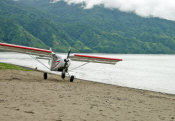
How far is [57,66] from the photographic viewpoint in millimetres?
18156

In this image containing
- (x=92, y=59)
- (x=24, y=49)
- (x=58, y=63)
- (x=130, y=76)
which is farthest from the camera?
(x=130, y=76)

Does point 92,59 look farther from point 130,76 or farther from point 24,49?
point 130,76

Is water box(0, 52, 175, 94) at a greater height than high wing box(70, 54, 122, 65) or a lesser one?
lesser

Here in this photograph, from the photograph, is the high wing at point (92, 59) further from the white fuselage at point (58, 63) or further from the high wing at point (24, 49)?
the high wing at point (24, 49)

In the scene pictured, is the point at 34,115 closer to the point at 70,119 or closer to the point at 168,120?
the point at 70,119

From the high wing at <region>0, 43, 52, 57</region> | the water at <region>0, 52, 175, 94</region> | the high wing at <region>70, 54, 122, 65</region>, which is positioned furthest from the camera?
the water at <region>0, 52, 175, 94</region>

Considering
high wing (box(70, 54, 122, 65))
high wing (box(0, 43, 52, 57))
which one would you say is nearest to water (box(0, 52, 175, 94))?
high wing (box(70, 54, 122, 65))

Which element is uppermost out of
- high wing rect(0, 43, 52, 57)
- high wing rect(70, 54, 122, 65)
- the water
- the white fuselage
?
high wing rect(0, 43, 52, 57)

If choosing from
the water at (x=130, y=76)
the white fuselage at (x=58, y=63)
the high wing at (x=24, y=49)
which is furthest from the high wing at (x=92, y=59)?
the high wing at (x=24, y=49)

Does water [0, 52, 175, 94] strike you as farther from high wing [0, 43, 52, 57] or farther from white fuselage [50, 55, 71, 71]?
high wing [0, 43, 52, 57]

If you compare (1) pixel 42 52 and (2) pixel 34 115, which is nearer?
(2) pixel 34 115

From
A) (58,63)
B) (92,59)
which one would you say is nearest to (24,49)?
(58,63)

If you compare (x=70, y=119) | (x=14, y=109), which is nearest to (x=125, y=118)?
(x=70, y=119)

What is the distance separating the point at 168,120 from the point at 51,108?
4152mm
